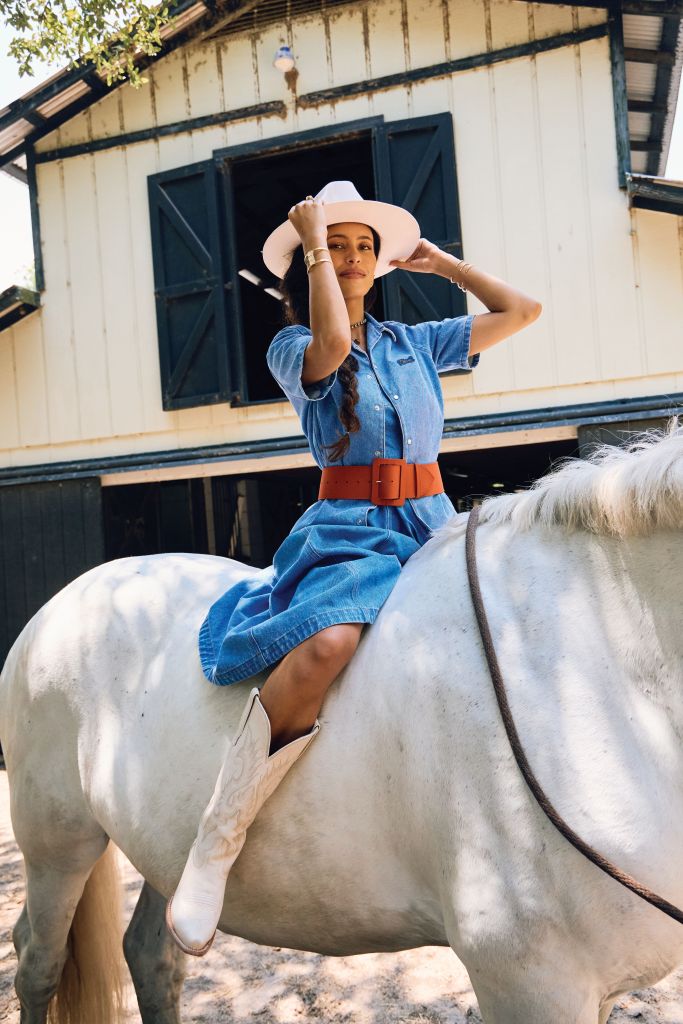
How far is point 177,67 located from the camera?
6.94m

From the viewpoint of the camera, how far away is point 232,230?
6750 mm

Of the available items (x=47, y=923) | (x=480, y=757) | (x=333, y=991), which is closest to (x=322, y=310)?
(x=480, y=757)

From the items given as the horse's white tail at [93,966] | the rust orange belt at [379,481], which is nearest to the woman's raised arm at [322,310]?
the rust orange belt at [379,481]

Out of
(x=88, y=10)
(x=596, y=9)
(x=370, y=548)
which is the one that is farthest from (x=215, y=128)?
A: (x=370, y=548)

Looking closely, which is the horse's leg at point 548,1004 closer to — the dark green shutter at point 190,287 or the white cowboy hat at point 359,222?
the white cowboy hat at point 359,222

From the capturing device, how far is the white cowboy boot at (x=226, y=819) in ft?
5.56

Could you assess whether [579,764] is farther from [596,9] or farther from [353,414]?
[596,9]

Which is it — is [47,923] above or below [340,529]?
below

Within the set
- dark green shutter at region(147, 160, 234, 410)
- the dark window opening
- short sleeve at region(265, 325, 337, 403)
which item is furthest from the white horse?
the dark window opening

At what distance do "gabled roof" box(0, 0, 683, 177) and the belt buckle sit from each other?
541 cm

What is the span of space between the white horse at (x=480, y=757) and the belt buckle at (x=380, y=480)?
0.51 ft

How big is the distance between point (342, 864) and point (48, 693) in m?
1.14

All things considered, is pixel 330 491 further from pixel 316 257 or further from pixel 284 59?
pixel 284 59

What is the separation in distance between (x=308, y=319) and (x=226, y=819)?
1268 millimetres
